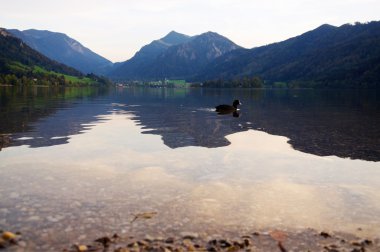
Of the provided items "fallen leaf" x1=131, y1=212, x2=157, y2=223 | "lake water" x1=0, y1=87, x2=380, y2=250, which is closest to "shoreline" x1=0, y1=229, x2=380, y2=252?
"lake water" x1=0, y1=87, x2=380, y2=250

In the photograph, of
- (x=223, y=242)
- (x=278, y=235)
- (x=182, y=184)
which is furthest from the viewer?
(x=182, y=184)

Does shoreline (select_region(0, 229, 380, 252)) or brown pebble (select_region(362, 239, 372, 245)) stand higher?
shoreline (select_region(0, 229, 380, 252))

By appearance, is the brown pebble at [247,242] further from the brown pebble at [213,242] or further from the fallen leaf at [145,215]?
the fallen leaf at [145,215]

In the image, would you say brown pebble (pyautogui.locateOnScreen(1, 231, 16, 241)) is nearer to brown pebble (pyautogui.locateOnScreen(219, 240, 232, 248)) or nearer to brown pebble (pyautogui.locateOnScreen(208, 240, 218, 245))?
brown pebble (pyautogui.locateOnScreen(208, 240, 218, 245))

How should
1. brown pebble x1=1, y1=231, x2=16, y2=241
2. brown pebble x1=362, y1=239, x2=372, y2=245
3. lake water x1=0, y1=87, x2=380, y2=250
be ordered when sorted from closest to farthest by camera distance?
brown pebble x1=1, y1=231, x2=16, y2=241 < brown pebble x1=362, y1=239, x2=372, y2=245 < lake water x1=0, y1=87, x2=380, y2=250

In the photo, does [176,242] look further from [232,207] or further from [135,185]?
[135,185]

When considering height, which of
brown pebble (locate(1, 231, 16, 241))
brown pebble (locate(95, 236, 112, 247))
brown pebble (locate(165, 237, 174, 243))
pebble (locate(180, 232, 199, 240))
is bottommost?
pebble (locate(180, 232, 199, 240))

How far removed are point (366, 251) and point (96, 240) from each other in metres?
8.41

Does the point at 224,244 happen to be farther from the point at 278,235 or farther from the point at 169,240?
Result: the point at 278,235

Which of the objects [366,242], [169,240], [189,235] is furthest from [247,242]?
[366,242]

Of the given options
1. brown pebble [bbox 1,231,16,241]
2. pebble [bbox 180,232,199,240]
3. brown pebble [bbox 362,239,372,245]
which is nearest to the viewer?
brown pebble [bbox 1,231,16,241]

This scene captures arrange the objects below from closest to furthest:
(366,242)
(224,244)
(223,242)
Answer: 1. (224,244)
2. (223,242)
3. (366,242)

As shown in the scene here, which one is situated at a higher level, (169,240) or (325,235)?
(169,240)

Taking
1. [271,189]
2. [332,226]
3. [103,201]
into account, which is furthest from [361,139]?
[103,201]
